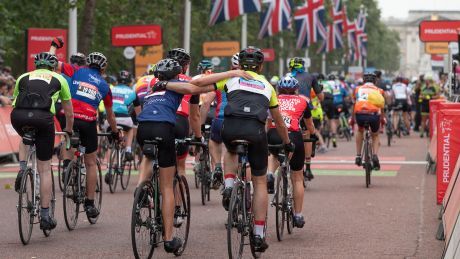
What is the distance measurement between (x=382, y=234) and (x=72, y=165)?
3244mm

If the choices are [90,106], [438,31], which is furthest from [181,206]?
[438,31]

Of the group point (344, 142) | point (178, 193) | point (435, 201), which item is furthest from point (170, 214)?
point (344, 142)

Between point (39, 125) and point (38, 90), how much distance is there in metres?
0.33

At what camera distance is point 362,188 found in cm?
1758

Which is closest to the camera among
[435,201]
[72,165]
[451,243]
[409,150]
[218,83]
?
[451,243]

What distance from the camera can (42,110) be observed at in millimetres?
10844

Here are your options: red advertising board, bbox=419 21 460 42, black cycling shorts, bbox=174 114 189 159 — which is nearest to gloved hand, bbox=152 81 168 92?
black cycling shorts, bbox=174 114 189 159

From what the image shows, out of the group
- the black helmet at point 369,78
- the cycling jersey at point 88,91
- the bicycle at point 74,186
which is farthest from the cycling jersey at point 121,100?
the bicycle at point 74,186

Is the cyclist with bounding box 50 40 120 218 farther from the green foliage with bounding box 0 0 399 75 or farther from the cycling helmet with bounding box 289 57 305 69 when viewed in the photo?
the green foliage with bounding box 0 0 399 75

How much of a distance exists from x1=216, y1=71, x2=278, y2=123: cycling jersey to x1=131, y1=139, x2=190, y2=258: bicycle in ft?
2.13

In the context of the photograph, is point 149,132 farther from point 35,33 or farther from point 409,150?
point 409,150

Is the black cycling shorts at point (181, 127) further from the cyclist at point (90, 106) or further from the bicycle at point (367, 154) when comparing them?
the bicycle at point (367, 154)

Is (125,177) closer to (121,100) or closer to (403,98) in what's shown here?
(121,100)

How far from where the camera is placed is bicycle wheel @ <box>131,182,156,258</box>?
9.05m
